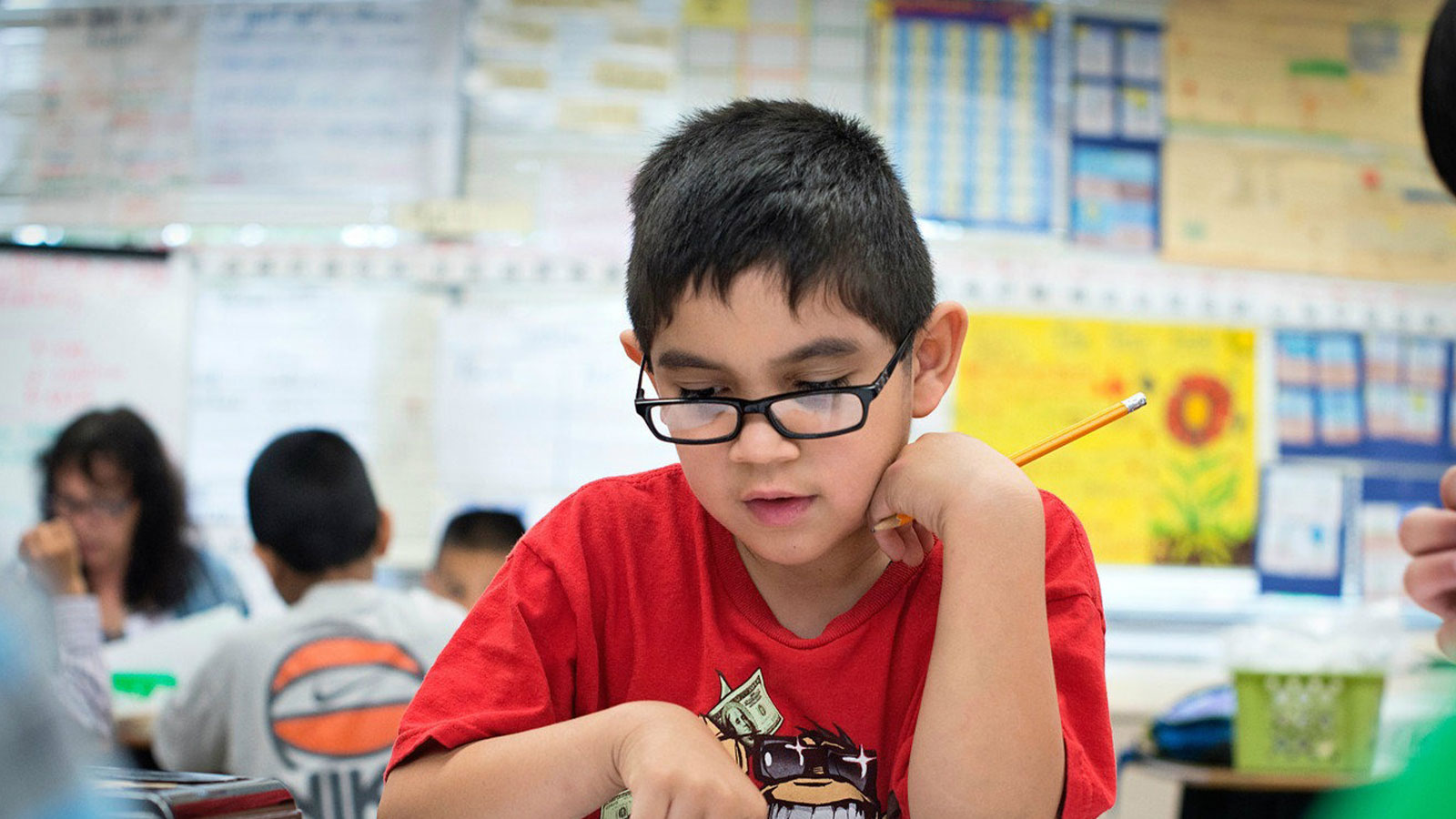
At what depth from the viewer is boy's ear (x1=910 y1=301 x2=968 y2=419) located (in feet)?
3.28

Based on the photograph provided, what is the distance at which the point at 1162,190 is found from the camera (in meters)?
3.42

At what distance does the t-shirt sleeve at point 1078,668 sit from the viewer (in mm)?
820

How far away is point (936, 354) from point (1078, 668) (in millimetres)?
293

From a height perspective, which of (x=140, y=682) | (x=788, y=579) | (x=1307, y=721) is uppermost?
(x=788, y=579)

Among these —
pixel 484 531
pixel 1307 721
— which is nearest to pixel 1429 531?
pixel 1307 721

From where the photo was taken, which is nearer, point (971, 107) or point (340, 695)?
point (340, 695)

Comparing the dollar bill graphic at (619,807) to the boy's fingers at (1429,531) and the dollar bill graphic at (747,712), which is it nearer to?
the dollar bill graphic at (747,712)

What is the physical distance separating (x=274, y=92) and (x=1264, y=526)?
9.96ft

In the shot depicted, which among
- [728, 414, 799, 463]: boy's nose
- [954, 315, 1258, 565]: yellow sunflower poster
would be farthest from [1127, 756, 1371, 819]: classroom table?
[728, 414, 799, 463]: boy's nose

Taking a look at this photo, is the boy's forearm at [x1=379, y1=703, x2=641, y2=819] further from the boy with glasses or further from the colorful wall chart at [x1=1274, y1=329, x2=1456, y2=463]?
the colorful wall chart at [x1=1274, y1=329, x2=1456, y2=463]

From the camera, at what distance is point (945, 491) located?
2.80 ft

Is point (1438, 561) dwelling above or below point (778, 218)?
below

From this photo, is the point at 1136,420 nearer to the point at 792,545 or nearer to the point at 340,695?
the point at 340,695

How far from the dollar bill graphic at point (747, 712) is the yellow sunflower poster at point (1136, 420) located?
8.15 feet
